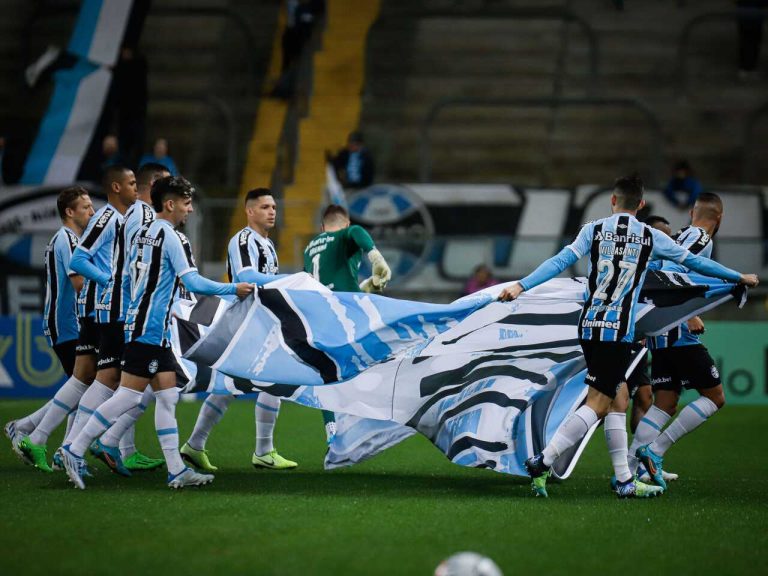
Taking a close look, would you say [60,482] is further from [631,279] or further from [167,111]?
[167,111]

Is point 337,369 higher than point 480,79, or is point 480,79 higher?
point 480,79

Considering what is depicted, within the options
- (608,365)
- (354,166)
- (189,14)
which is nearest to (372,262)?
(608,365)

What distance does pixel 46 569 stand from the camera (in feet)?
17.2

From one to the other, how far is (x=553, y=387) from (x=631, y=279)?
1.04 m

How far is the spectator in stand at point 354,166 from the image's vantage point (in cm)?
1689

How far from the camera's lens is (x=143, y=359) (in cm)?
751

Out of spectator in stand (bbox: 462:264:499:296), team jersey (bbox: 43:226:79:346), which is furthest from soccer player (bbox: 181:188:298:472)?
spectator in stand (bbox: 462:264:499:296)

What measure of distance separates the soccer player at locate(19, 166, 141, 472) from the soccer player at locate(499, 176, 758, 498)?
2.81m

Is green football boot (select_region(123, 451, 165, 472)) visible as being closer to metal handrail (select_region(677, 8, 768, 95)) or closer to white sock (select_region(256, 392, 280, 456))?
white sock (select_region(256, 392, 280, 456))

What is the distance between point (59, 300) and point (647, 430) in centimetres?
457

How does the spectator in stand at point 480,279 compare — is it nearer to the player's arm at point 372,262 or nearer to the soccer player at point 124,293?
the player's arm at point 372,262

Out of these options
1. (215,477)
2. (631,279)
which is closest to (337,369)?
(215,477)

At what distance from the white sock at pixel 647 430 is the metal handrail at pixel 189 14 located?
14014 mm

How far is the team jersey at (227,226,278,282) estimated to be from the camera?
8.22 meters
